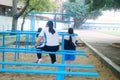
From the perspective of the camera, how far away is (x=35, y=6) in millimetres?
37938

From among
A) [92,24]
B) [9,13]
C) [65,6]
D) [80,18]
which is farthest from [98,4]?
[92,24]

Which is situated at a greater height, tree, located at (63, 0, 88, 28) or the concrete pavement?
tree, located at (63, 0, 88, 28)

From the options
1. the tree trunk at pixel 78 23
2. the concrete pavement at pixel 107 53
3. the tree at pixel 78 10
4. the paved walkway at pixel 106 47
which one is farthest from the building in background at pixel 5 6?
the tree trunk at pixel 78 23

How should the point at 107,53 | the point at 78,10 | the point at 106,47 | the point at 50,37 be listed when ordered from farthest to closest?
1. the point at 78,10
2. the point at 106,47
3. the point at 107,53
4. the point at 50,37

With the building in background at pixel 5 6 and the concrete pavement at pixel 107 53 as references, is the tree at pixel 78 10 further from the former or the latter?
the concrete pavement at pixel 107 53

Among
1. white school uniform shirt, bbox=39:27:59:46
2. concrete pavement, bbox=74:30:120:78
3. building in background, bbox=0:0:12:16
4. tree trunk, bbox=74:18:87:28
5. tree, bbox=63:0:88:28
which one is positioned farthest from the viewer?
tree trunk, bbox=74:18:87:28

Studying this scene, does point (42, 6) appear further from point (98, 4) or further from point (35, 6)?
point (98, 4)

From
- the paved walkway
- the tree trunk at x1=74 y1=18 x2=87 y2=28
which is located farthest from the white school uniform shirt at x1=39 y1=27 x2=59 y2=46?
the tree trunk at x1=74 y1=18 x2=87 y2=28

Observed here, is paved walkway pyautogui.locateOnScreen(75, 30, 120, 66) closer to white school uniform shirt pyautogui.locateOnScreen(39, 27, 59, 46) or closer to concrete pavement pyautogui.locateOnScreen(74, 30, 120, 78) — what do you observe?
concrete pavement pyautogui.locateOnScreen(74, 30, 120, 78)

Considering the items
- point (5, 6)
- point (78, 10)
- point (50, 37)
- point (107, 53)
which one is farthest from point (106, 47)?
point (78, 10)

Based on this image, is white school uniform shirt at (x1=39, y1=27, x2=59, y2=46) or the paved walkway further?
the paved walkway

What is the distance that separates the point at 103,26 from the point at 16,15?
51.5 metres

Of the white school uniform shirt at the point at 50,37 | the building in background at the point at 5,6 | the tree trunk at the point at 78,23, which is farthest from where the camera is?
the tree trunk at the point at 78,23

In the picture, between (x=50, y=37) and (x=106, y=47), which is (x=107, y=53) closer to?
(x=106, y=47)
